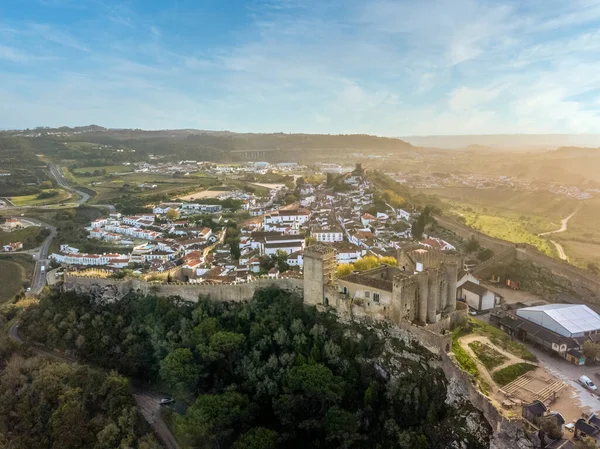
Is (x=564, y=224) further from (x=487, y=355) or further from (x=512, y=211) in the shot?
(x=487, y=355)

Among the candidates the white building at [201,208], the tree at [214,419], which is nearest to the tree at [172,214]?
the white building at [201,208]

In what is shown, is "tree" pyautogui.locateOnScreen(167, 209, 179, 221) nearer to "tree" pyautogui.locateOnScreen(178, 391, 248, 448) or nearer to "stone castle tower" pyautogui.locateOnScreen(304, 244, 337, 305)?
"stone castle tower" pyautogui.locateOnScreen(304, 244, 337, 305)

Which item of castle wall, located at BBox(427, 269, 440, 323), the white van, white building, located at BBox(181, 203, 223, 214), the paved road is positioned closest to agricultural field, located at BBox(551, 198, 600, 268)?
the white van

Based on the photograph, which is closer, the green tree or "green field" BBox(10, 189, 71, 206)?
the green tree

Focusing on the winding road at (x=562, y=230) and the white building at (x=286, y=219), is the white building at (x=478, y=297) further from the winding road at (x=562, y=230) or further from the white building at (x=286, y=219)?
the white building at (x=286, y=219)

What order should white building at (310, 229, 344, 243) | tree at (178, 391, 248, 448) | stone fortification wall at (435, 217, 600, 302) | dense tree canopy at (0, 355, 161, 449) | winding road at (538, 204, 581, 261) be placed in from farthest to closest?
1. white building at (310, 229, 344, 243)
2. winding road at (538, 204, 581, 261)
3. stone fortification wall at (435, 217, 600, 302)
4. dense tree canopy at (0, 355, 161, 449)
5. tree at (178, 391, 248, 448)

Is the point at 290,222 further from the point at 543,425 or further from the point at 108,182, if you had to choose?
the point at 108,182

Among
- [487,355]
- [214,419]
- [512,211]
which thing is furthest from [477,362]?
[512,211]
